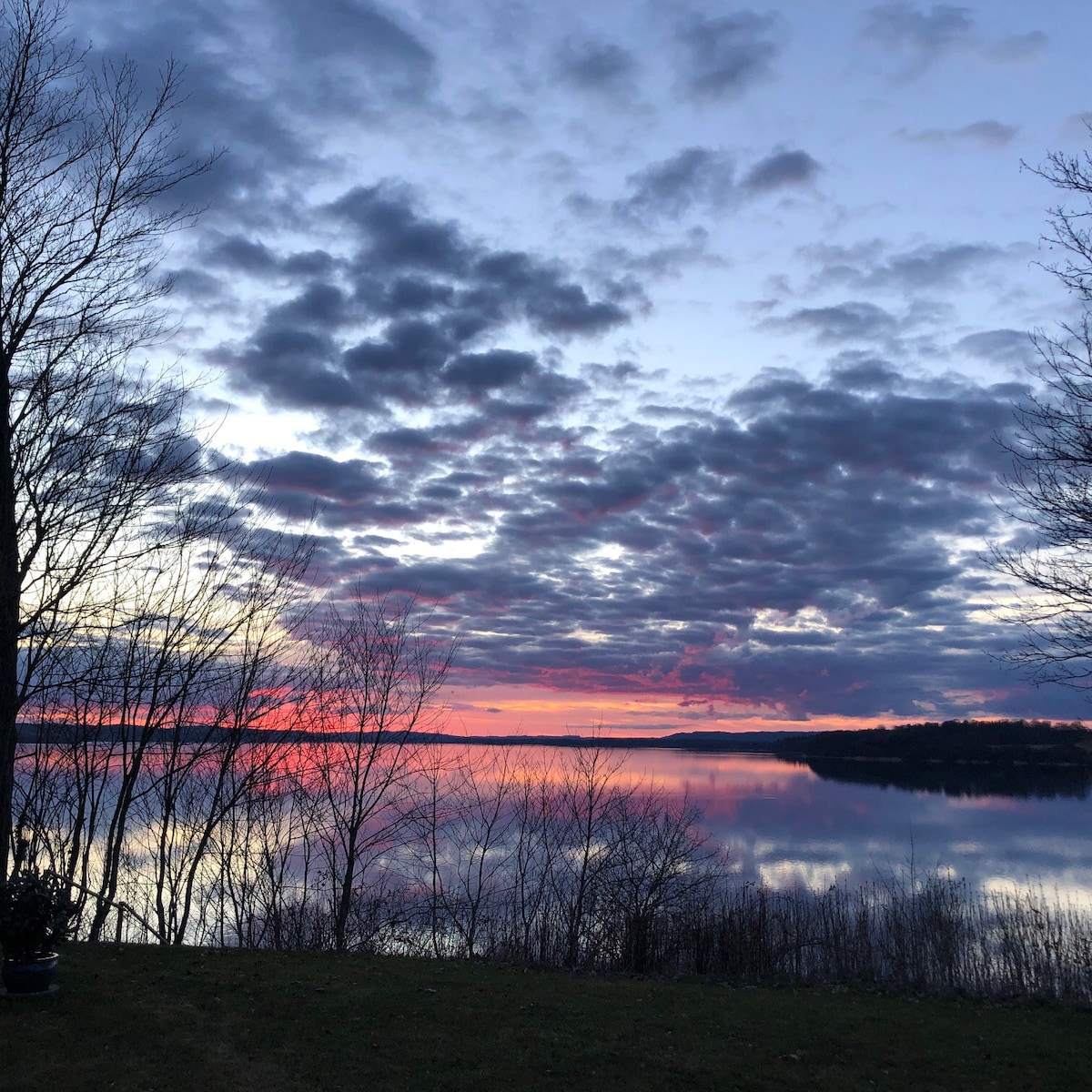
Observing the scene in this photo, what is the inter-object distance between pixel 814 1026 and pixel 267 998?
19.0 ft

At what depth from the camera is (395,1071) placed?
7.41 meters

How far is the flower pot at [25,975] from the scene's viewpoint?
8117 mm

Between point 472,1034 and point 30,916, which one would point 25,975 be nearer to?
point 30,916

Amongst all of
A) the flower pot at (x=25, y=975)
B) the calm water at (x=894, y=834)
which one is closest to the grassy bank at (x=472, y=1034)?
the flower pot at (x=25, y=975)

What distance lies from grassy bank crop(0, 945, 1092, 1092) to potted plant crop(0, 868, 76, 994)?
245mm

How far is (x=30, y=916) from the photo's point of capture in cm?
806

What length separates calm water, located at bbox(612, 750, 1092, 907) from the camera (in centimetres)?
2762

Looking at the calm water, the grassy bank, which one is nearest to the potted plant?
the grassy bank

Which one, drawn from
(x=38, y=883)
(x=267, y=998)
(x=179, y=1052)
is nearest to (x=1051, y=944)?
(x=267, y=998)

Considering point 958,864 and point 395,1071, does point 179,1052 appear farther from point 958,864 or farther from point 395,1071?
point 958,864

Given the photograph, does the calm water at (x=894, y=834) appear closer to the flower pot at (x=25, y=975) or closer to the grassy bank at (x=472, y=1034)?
the grassy bank at (x=472, y=1034)

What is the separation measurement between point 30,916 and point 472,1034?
4.35 meters

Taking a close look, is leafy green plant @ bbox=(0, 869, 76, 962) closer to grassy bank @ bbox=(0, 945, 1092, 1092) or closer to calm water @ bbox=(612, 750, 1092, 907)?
grassy bank @ bbox=(0, 945, 1092, 1092)

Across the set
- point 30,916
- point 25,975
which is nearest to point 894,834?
→ point 25,975
